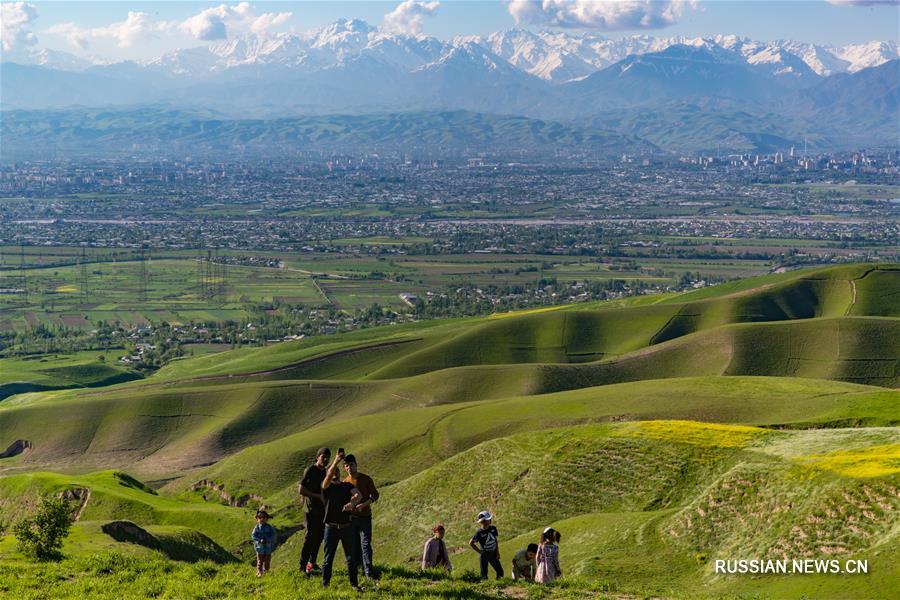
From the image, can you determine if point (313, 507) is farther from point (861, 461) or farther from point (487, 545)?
point (861, 461)

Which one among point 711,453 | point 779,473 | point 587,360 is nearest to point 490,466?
point 711,453

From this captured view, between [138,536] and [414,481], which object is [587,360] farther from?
[138,536]

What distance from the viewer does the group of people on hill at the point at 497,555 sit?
29781mm

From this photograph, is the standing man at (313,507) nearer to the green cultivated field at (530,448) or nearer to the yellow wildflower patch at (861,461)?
the green cultivated field at (530,448)

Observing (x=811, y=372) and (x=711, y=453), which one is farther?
(x=811, y=372)

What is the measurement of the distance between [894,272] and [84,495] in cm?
12071

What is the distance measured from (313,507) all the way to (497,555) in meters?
6.00

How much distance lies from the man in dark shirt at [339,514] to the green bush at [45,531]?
1136 cm

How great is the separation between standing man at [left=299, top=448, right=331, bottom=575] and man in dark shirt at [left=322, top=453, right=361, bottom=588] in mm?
918

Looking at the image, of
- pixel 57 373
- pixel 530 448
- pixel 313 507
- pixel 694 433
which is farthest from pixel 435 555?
pixel 57 373

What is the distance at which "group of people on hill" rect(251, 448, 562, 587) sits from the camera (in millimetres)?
26750

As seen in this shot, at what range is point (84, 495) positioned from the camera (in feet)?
224

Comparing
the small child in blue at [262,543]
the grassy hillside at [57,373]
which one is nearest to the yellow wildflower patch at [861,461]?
the small child in blue at [262,543]

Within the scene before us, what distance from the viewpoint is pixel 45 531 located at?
115 feet
